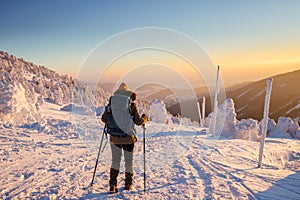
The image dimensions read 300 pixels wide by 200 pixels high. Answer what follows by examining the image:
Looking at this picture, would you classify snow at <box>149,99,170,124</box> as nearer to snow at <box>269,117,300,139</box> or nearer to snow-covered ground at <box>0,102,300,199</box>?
snow at <box>269,117,300,139</box>

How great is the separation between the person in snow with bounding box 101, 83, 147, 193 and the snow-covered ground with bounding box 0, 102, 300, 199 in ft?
2.66

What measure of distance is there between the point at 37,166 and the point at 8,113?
24.4ft

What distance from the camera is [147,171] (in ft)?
25.0

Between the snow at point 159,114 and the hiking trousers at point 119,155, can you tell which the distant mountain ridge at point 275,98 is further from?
the hiking trousers at point 119,155

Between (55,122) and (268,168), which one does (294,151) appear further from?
(55,122)

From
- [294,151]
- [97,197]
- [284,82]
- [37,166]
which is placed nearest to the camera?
[97,197]

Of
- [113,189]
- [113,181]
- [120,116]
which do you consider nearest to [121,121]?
[120,116]

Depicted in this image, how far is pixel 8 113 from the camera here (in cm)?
1345

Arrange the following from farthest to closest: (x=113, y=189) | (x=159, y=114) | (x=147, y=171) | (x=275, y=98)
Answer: (x=275, y=98) < (x=159, y=114) < (x=147, y=171) < (x=113, y=189)

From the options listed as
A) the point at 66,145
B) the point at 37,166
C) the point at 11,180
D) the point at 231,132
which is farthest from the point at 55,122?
the point at 231,132

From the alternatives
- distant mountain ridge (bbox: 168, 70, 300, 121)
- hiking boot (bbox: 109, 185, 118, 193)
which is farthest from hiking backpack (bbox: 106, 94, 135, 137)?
distant mountain ridge (bbox: 168, 70, 300, 121)

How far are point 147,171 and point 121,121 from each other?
2.65m

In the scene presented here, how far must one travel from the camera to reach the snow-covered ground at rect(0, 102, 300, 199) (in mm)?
5938

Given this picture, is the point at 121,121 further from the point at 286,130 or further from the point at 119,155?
the point at 286,130
